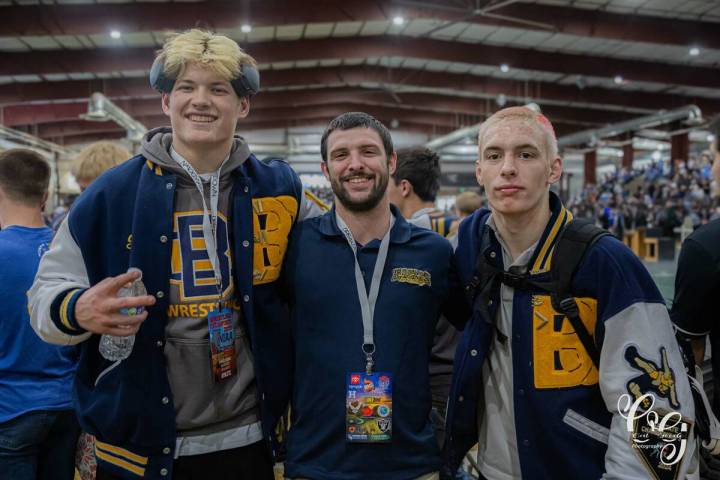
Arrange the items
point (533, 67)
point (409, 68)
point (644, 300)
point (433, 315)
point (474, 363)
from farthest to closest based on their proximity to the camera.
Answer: point (409, 68) → point (533, 67) → point (433, 315) → point (474, 363) → point (644, 300)

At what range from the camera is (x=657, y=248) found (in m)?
13.5

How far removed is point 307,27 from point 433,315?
Result: 1043cm

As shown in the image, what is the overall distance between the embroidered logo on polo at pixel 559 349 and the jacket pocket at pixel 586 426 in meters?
0.09

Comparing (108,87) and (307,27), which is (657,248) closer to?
(307,27)

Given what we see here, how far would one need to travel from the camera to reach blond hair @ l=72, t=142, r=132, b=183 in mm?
2807

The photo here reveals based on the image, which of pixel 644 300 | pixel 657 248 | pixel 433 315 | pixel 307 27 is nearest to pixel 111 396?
pixel 433 315

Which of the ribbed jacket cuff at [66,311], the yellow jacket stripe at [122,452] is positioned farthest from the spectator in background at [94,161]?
the yellow jacket stripe at [122,452]

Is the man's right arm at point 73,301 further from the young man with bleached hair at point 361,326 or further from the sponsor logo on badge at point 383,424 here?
the sponsor logo on badge at point 383,424

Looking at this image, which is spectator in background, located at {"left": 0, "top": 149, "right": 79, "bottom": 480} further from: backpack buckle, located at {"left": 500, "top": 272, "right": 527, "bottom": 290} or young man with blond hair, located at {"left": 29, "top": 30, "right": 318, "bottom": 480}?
backpack buckle, located at {"left": 500, "top": 272, "right": 527, "bottom": 290}

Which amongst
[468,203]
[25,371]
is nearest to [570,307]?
[25,371]

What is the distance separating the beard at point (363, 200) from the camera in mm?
1993

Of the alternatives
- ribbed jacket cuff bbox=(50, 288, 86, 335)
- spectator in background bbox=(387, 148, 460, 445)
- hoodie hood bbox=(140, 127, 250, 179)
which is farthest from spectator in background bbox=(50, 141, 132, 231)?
spectator in background bbox=(387, 148, 460, 445)

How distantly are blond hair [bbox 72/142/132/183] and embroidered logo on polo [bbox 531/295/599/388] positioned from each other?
7.19 feet

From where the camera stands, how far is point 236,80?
1.89 meters
